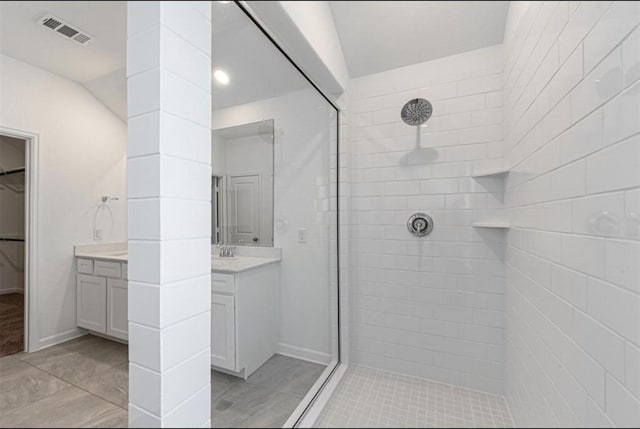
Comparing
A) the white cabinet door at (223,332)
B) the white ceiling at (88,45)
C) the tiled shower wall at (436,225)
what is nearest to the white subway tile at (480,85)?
the tiled shower wall at (436,225)

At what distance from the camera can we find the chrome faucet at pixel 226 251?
0.81 meters

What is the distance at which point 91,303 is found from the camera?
59 centimetres

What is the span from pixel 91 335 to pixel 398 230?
144cm

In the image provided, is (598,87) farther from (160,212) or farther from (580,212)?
(160,212)

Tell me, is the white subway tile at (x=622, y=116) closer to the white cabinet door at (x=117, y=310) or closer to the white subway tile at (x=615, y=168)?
the white subway tile at (x=615, y=168)

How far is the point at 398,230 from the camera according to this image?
1621 millimetres

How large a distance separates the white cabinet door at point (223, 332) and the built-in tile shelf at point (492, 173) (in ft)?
4.39

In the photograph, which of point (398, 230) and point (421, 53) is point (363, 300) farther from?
point (421, 53)

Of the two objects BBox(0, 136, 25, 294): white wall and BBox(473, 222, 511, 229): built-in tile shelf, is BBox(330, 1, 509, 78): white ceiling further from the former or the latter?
BBox(0, 136, 25, 294): white wall

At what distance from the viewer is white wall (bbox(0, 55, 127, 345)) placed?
55 cm

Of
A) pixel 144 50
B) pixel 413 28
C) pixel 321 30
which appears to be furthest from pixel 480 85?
pixel 144 50

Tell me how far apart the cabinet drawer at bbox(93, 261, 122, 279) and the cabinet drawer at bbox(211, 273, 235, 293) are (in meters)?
0.22

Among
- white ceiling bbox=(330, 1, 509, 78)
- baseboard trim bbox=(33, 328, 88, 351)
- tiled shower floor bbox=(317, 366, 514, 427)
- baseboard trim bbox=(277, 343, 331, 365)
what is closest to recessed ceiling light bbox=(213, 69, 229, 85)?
baseboard trim bbox=(33, 328, 88, 351)

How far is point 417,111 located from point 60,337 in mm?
1672
